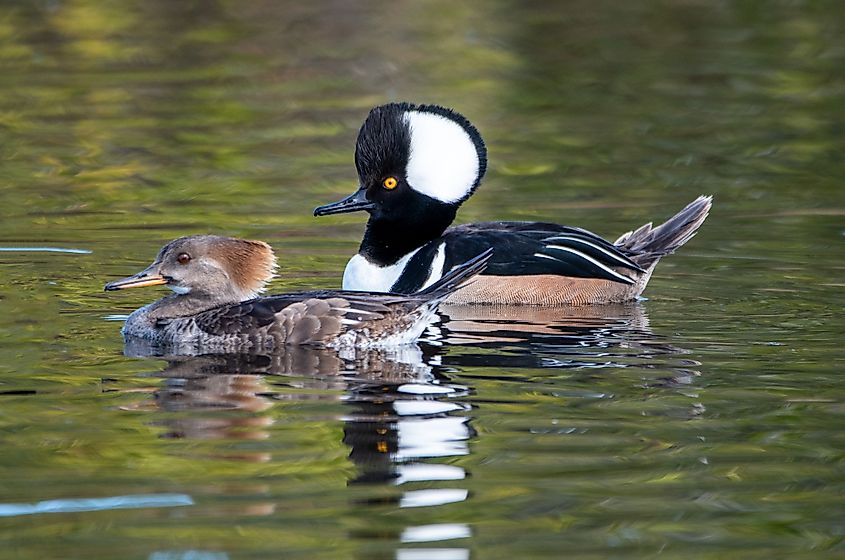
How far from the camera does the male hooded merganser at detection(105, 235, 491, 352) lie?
880 cm

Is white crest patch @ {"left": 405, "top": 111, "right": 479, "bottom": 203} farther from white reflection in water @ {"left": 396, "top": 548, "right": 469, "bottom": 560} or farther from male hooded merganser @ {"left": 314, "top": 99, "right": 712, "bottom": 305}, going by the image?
white reflection in water @ {"left": 396, "top": 548, "right": 469, "bottom": 560}

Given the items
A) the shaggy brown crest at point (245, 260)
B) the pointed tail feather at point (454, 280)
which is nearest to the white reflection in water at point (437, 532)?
the pointed tail feather at point (454, 280)

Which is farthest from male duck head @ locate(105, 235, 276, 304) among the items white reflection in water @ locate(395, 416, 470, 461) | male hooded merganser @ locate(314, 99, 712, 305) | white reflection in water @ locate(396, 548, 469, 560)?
white reflection in water @ locate(396, 548, 469, 560)

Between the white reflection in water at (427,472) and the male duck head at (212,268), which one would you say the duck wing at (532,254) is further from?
the white reflection in water at (427,472)

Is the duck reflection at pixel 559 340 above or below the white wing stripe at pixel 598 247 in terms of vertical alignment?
below

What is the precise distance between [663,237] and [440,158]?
1.62m

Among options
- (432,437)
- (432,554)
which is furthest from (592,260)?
(432,554)

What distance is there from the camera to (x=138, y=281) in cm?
921

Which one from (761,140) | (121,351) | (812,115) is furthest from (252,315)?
(812,115)

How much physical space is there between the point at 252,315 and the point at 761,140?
8042 mm

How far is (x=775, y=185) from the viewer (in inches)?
537

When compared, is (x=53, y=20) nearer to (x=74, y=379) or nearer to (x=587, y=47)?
(x=587, y=47)

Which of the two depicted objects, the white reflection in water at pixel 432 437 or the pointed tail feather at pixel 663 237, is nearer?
the white reflection in water at pixel 432 437

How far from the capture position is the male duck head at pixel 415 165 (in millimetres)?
10234
